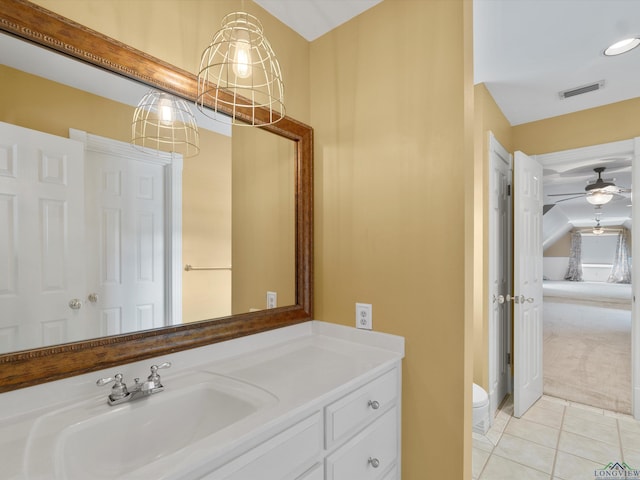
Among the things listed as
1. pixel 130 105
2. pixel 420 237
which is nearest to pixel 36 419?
pixel 130 105

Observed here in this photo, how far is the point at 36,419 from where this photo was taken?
0.86m

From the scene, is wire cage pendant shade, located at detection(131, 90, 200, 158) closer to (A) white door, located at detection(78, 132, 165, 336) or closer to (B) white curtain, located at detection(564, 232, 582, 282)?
(A) white door, located at detection(78, 132, 165, 336)

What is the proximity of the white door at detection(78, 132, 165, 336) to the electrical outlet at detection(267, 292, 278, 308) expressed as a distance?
1.74 feet

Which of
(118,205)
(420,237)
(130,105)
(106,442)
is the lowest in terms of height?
(106,442)

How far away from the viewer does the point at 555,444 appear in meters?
2.18

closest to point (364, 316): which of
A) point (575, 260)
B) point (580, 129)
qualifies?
point (580, 129)

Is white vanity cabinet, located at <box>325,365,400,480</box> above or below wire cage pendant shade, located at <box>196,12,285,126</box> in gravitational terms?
below

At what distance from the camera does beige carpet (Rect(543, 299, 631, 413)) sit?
9.42 feet

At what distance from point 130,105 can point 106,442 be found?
106cm

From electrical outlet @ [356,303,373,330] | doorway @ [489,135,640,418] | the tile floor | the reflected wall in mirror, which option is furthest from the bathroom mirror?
doorway @ [489,135,640,418]

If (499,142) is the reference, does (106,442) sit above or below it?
below

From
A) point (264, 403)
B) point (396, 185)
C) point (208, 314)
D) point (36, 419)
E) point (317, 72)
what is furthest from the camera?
point (317, 72)

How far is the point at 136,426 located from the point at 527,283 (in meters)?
2.84

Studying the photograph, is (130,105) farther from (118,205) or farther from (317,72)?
(317,72)
